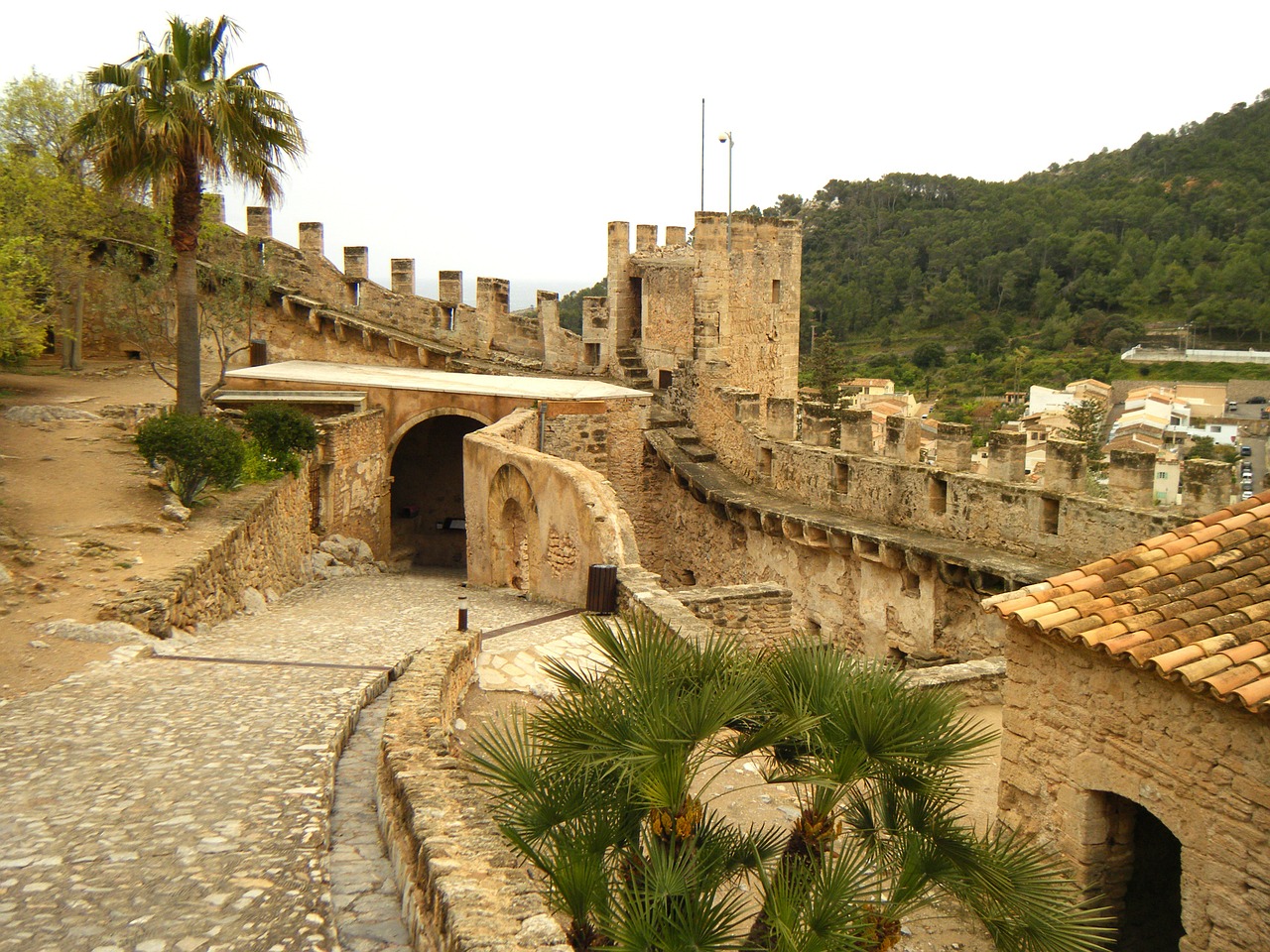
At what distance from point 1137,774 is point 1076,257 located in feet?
192

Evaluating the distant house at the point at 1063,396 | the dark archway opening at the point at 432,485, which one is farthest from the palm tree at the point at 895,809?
the distant house at the point at 1063,396

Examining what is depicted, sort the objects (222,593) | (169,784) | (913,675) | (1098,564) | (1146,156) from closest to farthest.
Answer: (169,784)
(1098,564)
(913,675)
(222,593)
(1146,156)

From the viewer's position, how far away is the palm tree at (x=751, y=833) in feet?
14.9

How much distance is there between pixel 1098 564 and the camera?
304 inches

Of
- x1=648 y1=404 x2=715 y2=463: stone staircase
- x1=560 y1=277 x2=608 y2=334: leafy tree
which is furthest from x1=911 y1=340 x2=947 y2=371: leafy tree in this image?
x1=648 y1=404 x2=715 y2=463: stone staircase

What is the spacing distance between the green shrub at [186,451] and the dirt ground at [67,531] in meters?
0.30

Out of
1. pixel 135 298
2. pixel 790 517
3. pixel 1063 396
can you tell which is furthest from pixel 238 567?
pixel 1063 396

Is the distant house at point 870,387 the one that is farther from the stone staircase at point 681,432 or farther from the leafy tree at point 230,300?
the leafy tree at point 230,300

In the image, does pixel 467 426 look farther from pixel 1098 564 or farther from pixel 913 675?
pixel 1098 564

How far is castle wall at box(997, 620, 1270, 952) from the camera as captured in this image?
6180 mm

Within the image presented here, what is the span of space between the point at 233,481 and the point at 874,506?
9357 mm

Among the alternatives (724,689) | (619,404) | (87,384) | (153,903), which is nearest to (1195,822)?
(724,689)

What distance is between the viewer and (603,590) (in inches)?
486

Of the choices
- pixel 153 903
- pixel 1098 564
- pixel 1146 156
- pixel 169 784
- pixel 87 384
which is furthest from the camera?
pixel 1146 156
